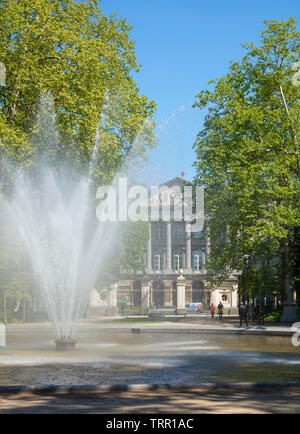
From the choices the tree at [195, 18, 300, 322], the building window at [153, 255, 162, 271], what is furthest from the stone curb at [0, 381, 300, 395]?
the building window at [153, 255, 162, 271]

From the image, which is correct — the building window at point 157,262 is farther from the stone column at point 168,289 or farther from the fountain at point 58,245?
the fountain at point 58,245

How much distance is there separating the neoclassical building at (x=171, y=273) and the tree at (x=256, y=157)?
43.7m

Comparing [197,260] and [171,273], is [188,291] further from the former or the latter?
[197,260]

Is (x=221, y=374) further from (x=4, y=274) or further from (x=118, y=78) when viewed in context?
(x=4, y=274)

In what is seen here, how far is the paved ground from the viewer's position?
894 cm

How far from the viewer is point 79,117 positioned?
28.7 m

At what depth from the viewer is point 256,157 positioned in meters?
35.9

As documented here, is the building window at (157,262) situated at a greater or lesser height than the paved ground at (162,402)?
greater

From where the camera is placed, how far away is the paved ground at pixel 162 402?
8.94 metres

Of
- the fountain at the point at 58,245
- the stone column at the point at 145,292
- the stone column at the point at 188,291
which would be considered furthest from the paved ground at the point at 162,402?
the stone column at the point at 188,291

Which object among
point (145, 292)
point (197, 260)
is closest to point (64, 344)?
point (145, 292)

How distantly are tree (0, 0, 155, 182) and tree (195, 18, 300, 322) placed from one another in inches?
289

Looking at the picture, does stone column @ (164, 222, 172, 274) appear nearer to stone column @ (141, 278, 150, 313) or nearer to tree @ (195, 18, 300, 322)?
stone column @ (141, 278, 150, 313)
